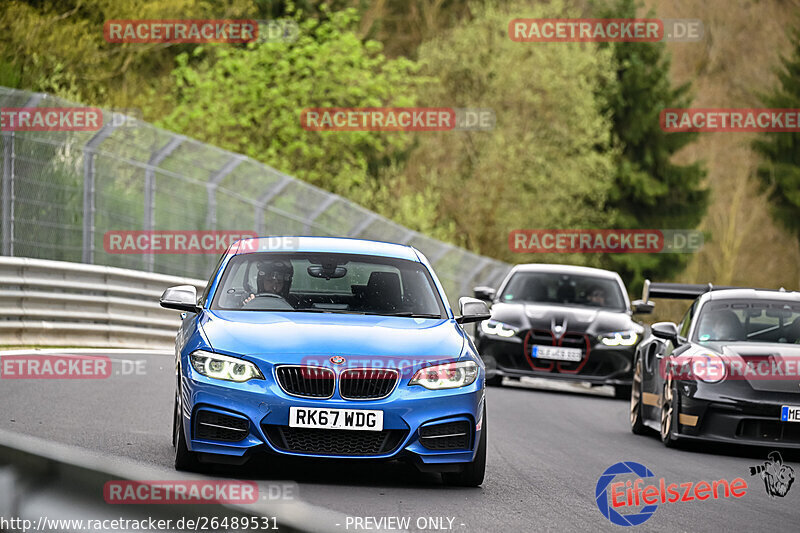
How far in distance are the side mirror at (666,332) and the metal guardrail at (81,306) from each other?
8.65 m

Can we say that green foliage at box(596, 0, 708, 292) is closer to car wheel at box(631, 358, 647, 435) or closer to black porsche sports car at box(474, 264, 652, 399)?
black porsche sports car at box(474, 264, 652, 399)

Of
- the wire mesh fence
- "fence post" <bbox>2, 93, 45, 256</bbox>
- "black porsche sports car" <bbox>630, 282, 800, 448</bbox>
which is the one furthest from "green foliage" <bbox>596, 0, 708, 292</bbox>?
"black porsche sports car" <bbox>630, 282, 800, 448</bbox>

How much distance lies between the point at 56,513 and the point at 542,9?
5152 centimetres

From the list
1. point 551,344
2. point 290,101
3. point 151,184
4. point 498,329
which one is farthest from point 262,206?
point 290,101

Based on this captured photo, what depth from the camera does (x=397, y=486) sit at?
8383mm

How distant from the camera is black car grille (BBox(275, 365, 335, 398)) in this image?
7.94m

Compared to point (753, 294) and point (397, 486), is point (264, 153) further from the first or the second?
point (397, 486)

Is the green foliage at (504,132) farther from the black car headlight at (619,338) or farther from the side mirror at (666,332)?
the side mirror at (666,332)

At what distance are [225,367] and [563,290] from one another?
1246 centimetres

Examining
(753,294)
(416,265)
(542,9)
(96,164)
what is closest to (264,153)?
(542,9)

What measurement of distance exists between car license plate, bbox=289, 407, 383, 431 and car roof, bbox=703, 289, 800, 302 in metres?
6.21

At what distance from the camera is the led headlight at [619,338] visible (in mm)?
18484

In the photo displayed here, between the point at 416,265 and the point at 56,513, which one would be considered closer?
the point at 56,513

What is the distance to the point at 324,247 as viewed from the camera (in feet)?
32.2
